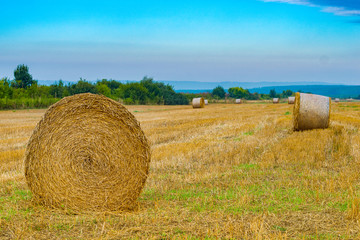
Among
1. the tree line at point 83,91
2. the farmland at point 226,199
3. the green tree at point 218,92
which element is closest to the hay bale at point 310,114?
the farmland at point 226,199

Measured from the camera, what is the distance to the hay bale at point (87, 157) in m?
5.39

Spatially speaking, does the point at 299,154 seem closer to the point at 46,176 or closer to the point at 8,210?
the point at 46,176

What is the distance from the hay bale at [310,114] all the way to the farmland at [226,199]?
330 cm

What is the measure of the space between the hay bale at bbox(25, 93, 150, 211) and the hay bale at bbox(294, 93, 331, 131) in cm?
890

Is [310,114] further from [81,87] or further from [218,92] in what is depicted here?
[218,92]

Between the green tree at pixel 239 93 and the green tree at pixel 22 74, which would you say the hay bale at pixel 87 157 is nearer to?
the green tree at pixel 22 74

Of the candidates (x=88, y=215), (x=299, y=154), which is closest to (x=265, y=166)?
(x=299, y=154)

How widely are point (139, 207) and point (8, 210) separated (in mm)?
A: 1766

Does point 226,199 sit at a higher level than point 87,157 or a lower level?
lower

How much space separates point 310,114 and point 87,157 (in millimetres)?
9805

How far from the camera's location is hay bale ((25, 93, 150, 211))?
539 centimetres

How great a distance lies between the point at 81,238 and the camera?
4.21m

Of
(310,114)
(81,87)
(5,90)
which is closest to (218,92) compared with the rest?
(81,87)

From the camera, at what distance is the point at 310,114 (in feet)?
43.6
